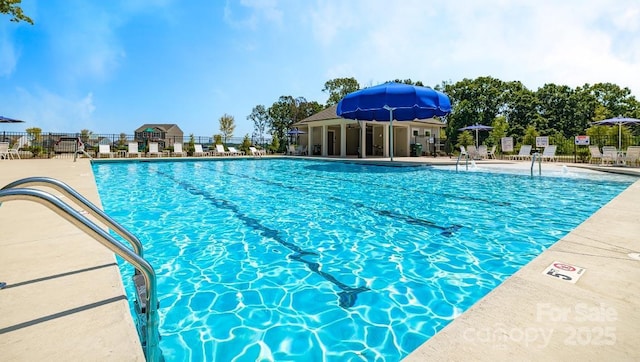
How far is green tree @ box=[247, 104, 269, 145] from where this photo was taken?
148 feet

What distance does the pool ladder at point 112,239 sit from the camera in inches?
58.6

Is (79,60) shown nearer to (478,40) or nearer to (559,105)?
(478,40)

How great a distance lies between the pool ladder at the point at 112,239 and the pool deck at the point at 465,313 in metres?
0.11

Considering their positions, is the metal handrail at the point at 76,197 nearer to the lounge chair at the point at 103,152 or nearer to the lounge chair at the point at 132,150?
the lounge chair at the point at 103,152

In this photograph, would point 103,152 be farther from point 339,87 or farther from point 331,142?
point 339,87

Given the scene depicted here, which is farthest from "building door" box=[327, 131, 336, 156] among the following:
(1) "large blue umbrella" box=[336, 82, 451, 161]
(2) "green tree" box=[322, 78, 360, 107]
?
(2) "green tree" box=[322, 78, 360, 107]

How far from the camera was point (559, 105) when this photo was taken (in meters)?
37.2

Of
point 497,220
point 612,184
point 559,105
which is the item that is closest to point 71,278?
point 497,220

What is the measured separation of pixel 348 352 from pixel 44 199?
6.45 feet

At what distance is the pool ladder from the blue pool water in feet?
1.23

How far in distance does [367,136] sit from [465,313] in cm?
2552

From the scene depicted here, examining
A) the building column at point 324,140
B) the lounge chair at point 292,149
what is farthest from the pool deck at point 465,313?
the lounge chair at point 292,149

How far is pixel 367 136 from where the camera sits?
88.5ft

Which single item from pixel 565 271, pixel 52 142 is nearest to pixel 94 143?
pixel 52 142
